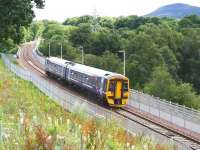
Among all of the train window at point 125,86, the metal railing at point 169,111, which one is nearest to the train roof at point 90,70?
the train window at point 125,86

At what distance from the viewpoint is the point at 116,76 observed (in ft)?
130

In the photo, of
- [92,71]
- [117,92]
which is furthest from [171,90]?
[117,92]

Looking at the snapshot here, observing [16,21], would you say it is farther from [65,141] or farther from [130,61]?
[130,61]

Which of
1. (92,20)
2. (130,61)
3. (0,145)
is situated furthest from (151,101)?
(92,20)

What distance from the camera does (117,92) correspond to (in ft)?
130

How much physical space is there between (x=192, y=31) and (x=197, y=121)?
89.5 metres

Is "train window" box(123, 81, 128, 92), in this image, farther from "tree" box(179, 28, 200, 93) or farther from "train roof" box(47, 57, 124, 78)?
"tree" box(179, 28, 200, 93)

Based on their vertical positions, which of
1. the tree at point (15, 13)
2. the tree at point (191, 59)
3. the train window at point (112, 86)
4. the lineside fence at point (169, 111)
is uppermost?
the tree at point (15, 13)

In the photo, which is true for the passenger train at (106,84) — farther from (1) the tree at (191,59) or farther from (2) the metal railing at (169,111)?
(1) the tree at (191,59)

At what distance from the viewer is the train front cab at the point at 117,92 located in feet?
128

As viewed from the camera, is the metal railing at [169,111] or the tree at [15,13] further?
the tree at [15,13]

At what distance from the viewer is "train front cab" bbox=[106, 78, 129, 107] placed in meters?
39.1

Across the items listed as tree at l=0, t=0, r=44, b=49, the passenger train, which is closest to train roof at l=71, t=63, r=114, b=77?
the passenger train

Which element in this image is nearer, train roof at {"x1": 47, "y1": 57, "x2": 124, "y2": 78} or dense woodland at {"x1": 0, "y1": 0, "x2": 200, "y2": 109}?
train roof at {"x1": 47, "y1": 57, "x2": 124, "y2": 78}
